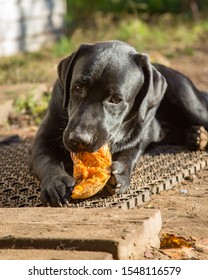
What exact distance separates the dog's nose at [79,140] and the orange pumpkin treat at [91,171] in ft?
0.34

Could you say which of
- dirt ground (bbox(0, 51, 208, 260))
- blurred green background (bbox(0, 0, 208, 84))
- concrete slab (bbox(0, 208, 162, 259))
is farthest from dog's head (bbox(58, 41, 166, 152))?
blurred green background (bbox(0, 0, 208, 84))

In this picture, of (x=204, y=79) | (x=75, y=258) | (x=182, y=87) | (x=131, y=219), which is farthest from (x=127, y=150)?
(x=204, y=79)

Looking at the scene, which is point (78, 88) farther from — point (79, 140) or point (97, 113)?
point (79, 140)

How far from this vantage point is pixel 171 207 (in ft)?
16.0

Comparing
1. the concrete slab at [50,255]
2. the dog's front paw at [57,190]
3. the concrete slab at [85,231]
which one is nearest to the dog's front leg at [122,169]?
the dog's front paw at [57,190]

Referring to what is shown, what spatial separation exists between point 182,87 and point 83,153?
1822 millimetres

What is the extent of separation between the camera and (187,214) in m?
4.71

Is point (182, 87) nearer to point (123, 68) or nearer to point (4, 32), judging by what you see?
point (123, 68)

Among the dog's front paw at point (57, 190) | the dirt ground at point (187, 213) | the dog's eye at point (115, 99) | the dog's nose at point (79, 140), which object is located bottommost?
the dirt ground at point (187, 213)

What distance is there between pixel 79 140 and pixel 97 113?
9.5 inches

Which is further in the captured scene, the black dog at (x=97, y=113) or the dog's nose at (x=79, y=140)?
the black dog at (x=97, y=113)

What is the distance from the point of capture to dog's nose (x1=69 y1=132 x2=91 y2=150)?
4.52 m

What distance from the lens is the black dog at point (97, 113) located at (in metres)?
4.62

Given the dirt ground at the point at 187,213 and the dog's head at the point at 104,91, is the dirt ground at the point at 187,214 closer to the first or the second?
the dirt ground at the point at 187,213
